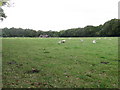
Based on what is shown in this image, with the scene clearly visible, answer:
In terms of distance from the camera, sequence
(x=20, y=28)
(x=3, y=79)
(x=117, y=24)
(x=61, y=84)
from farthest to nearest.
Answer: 1. (x=20, y=28)
2. (x=117, y=24)
3. (x=3, y=79)
4. (x=61, y=84)

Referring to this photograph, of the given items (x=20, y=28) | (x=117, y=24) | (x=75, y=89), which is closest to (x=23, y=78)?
(x=75, y=89)

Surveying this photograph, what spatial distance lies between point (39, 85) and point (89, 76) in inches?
161

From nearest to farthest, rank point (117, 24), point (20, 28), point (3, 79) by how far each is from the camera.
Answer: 1. point (3, 79)
2. point (117, 24)
3. point (20, 28)

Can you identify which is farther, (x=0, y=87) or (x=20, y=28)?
(x=20, y=28)

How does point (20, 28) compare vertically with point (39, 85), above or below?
above

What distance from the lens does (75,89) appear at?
30.5 feet

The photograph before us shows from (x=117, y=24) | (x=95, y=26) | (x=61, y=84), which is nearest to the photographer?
(x=61, y=84)

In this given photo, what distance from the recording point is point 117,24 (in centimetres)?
9544

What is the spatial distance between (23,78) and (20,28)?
151 m

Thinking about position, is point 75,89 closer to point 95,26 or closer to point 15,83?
point 15,83

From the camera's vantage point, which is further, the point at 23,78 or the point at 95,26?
the point at 95,26

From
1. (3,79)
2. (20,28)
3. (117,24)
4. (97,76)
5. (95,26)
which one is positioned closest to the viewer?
(3,79)

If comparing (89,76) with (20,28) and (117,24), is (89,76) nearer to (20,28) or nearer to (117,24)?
(117,24)

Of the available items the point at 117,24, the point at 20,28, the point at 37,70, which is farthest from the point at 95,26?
the point at 37,70
